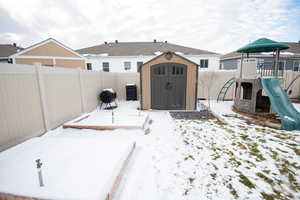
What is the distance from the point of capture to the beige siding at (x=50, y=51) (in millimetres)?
9633

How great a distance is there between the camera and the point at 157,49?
15672 millimetres

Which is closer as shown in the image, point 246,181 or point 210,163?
point 246,181

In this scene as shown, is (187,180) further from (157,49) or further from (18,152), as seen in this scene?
(157,49)

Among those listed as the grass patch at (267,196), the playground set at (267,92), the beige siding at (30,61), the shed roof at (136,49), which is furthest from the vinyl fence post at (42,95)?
the shed roof at (136,49)

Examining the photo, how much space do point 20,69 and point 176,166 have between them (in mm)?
4208

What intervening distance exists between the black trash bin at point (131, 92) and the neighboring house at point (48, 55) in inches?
247

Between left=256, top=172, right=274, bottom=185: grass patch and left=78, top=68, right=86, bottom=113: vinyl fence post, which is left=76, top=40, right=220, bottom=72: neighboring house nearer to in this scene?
left=78, top=68, right=86, bottom=113: vinyl fence post

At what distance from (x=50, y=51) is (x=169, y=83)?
9.95 m

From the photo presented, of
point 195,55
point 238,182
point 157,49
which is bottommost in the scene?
point 238,182

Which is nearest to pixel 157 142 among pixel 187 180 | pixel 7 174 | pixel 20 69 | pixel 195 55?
pixel 187 180

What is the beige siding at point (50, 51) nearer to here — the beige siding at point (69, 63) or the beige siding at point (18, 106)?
the beige siding at point (69, 63)

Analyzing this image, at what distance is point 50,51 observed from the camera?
10289mm

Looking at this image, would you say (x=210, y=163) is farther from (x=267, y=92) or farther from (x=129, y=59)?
(x=129, y=59)

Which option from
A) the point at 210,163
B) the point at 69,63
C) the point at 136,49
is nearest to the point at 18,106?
the point at 210,163
